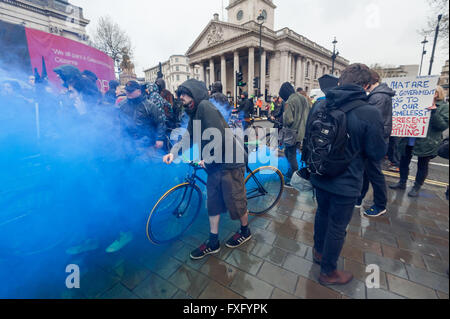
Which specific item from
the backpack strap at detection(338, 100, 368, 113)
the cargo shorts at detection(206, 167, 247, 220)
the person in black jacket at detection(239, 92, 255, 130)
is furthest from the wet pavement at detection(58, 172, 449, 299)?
the person in black jacket at detection(239, 92, 255, 130)

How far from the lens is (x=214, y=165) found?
229 cm

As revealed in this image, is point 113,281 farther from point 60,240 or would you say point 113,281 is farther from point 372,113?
point 372,113

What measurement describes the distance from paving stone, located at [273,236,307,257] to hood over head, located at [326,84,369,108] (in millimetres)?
1785

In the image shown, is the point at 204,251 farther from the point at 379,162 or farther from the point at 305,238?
the point at 379,162

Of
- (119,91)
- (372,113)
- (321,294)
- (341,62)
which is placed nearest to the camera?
(372,113)

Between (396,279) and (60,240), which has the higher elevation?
(60,240)

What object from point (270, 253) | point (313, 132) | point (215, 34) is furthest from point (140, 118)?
point (215, 34)

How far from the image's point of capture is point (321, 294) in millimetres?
1858

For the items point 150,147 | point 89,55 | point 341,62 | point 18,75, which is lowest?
point 150,147

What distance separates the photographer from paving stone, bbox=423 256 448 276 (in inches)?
82.2

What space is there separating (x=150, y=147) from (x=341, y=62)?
68.8 metres

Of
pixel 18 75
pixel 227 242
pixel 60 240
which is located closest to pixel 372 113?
pixel 227 242

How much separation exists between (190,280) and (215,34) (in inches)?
1757
